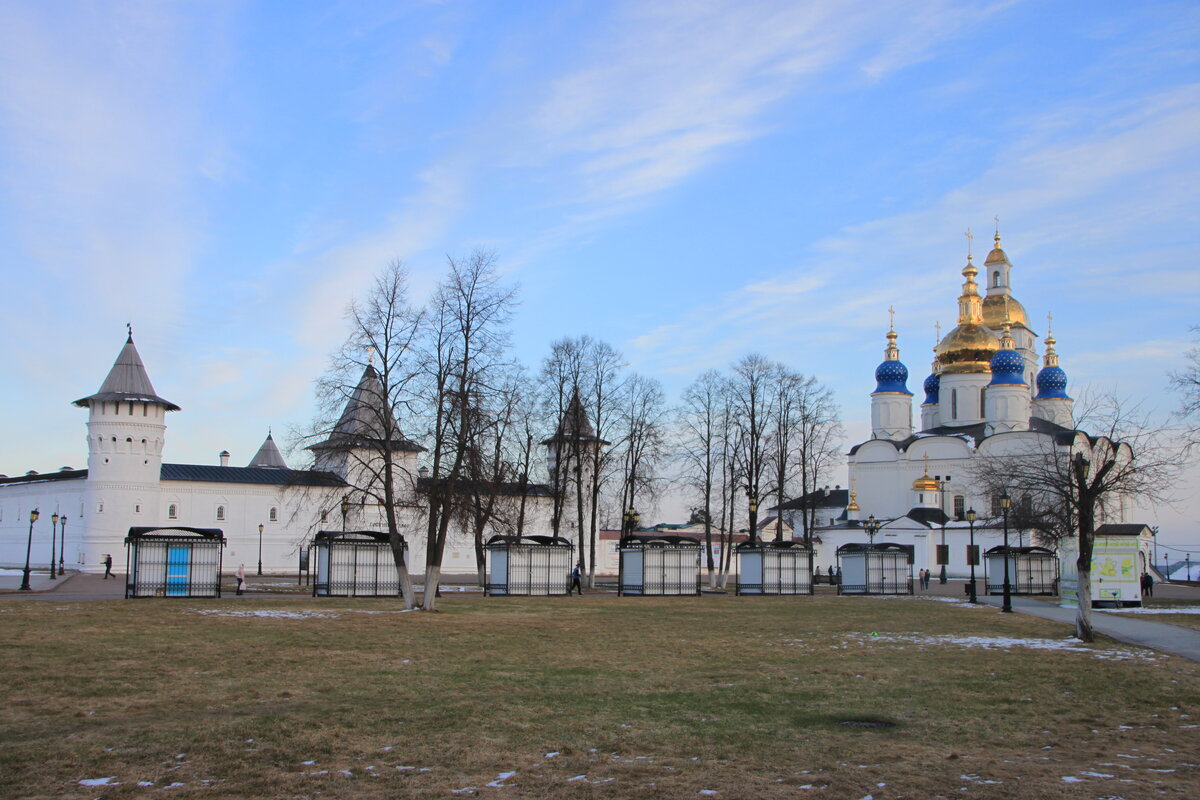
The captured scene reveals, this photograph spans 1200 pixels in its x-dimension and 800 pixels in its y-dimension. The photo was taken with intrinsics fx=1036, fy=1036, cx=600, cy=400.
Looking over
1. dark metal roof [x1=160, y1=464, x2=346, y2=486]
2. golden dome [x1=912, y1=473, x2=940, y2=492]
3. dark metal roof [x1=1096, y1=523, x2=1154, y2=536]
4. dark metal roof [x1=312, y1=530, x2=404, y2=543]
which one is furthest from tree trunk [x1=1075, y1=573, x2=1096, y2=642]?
golden dome [x1=912, y1=473, x2=940, y2=492]

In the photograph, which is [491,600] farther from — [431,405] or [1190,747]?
[1190,747]

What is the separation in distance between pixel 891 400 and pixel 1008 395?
417 inches

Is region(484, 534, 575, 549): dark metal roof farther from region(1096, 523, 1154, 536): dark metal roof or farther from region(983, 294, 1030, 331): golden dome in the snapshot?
region(983, 294, 1030, 331): golden dome

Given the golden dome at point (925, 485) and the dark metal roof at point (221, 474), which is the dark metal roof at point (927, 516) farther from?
the dark metal roof at point (221, 474)

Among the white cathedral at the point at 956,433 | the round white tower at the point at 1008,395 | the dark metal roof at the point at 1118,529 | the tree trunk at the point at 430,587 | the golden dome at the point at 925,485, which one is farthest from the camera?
the round white tower at the point at 1008,395

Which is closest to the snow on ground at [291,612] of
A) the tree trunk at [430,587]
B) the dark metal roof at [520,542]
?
the tree trunk at [430,587]

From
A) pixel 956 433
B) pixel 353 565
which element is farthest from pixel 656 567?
pixel 956 433

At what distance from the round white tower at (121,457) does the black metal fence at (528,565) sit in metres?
30.5

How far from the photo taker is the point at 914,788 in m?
8.17

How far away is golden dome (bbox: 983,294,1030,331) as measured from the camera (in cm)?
9381

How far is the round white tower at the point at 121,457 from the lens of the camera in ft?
197

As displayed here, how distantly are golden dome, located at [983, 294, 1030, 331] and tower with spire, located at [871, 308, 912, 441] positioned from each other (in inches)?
390

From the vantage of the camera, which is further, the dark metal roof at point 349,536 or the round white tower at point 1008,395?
the round white tower at point 1008,395

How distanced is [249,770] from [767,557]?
38.3 meters
